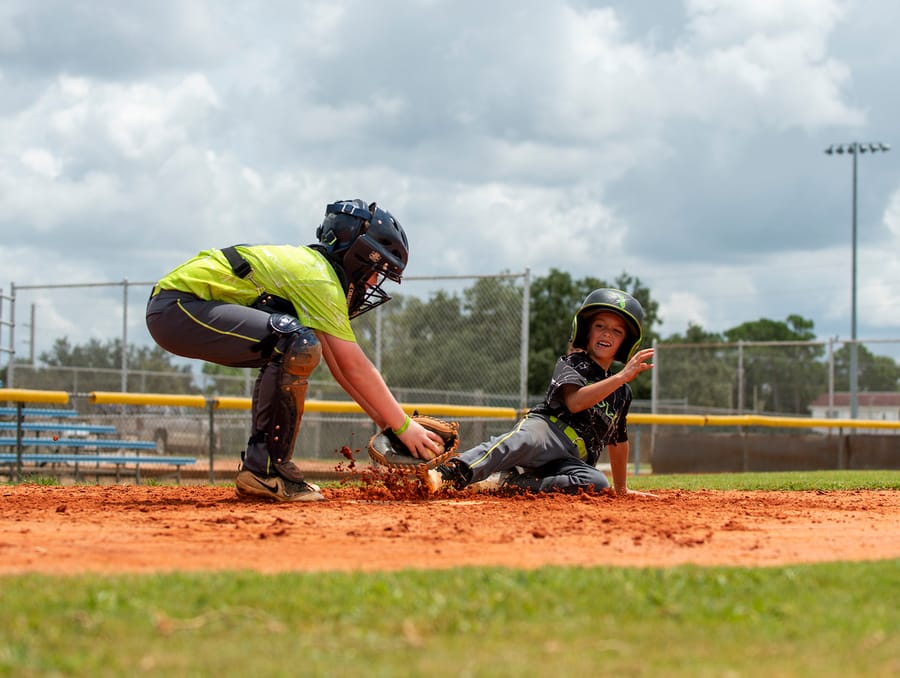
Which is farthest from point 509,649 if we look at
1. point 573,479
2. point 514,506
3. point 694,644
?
point 573,479

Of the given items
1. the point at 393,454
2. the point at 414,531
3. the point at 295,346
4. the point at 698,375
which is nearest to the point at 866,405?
the point at 698,375

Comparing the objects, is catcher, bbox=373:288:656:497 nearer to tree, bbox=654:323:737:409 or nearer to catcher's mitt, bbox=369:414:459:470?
catcher's mitt, bbox=369:414:459:470

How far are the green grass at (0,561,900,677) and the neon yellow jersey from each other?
2.54m

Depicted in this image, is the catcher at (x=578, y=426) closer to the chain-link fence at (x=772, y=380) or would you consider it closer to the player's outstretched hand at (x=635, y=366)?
the player's outstretched hand at (x=635, y=366)

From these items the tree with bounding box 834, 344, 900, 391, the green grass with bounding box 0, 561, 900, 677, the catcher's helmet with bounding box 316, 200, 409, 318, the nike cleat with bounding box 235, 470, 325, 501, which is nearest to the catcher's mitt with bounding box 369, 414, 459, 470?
the nike cleat with bounding box 235, 470, 325, 501

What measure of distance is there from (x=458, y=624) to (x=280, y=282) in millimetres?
3290

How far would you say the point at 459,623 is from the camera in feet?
9.11

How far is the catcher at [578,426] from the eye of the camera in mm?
6418

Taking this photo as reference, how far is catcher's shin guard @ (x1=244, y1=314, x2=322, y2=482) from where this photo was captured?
5.59m

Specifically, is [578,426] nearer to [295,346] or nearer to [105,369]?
[295,346]

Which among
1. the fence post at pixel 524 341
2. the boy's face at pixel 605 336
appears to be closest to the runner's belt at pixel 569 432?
the boy's face at pixel 605 336

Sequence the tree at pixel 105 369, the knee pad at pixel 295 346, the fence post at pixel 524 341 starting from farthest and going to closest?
the tree at pixel 105 369 → the fence post at pixel 524 341 → the knee pad at pixel 295 346

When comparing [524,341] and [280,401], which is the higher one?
[524,341]

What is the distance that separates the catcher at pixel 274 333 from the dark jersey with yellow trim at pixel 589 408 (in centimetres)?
105
